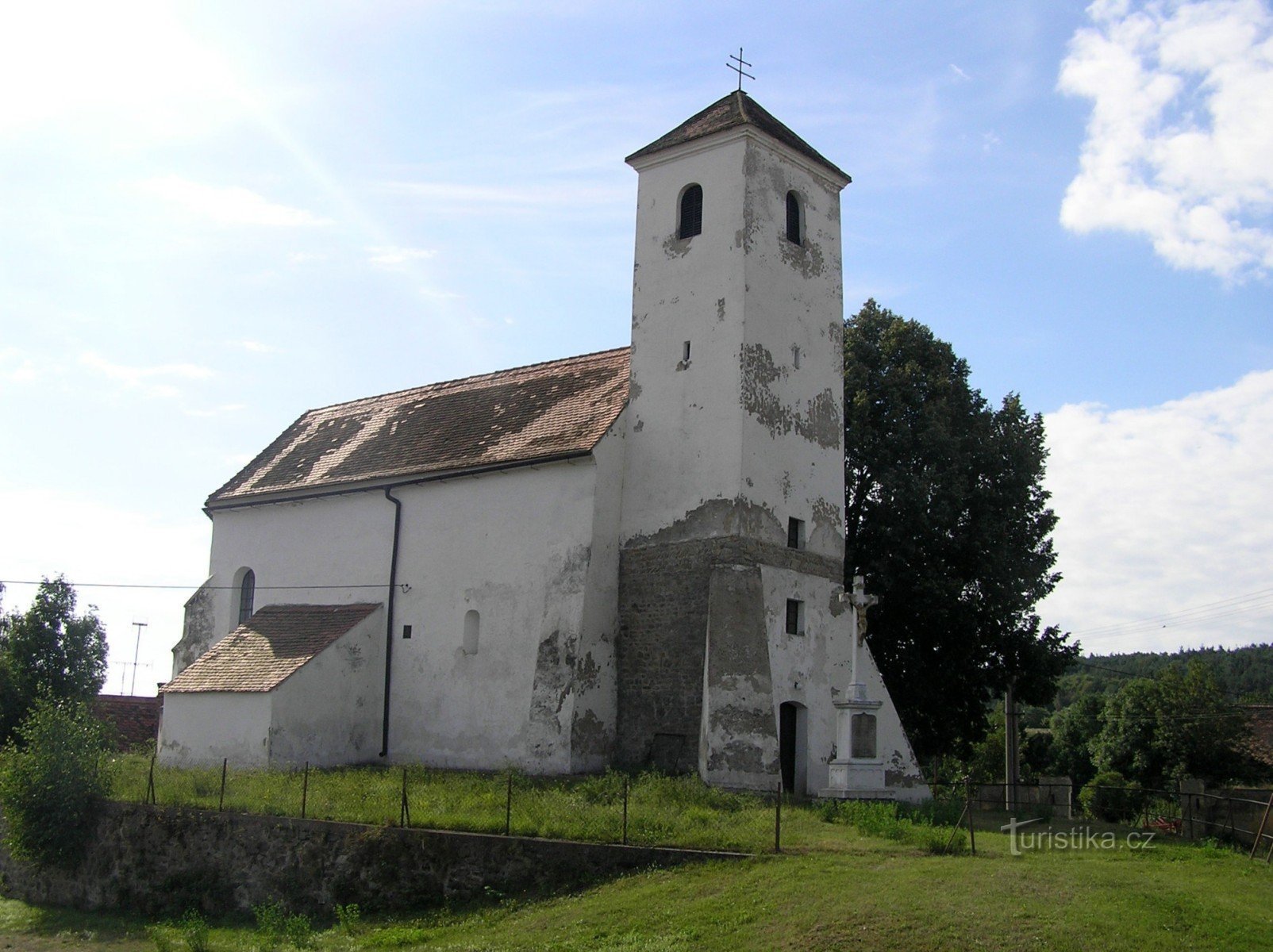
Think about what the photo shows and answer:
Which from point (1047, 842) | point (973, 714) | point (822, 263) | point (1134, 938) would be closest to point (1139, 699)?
point (973, 714)

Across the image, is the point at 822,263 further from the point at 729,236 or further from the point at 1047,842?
the point at 1047,842

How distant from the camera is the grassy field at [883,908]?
1376 centimetres

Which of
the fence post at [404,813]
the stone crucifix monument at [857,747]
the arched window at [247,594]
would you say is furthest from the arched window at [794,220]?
the arched window at [247,594]

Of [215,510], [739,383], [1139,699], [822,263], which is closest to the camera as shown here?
[739,383]

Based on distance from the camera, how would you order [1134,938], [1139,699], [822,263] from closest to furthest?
[1134,938]
[822,263]
[1139,699]

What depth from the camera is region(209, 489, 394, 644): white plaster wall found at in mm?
29859

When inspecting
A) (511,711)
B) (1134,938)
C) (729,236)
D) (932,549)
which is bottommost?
(1134,938)

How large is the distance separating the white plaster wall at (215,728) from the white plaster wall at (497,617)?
10.1 ft

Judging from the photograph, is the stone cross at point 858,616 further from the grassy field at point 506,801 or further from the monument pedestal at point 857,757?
the grassy field at point 506,801

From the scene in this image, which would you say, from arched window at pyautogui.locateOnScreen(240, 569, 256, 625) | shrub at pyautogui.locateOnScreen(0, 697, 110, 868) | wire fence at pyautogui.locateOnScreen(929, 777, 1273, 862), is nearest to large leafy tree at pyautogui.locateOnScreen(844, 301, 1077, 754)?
wire fence at pyautogui.locateOnScreen(929, 777, 1273, 862)

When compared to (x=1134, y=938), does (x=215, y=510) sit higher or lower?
higher

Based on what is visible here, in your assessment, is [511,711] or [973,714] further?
[973,714]

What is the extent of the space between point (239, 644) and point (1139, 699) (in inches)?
1480

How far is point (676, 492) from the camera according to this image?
83.0 ft
